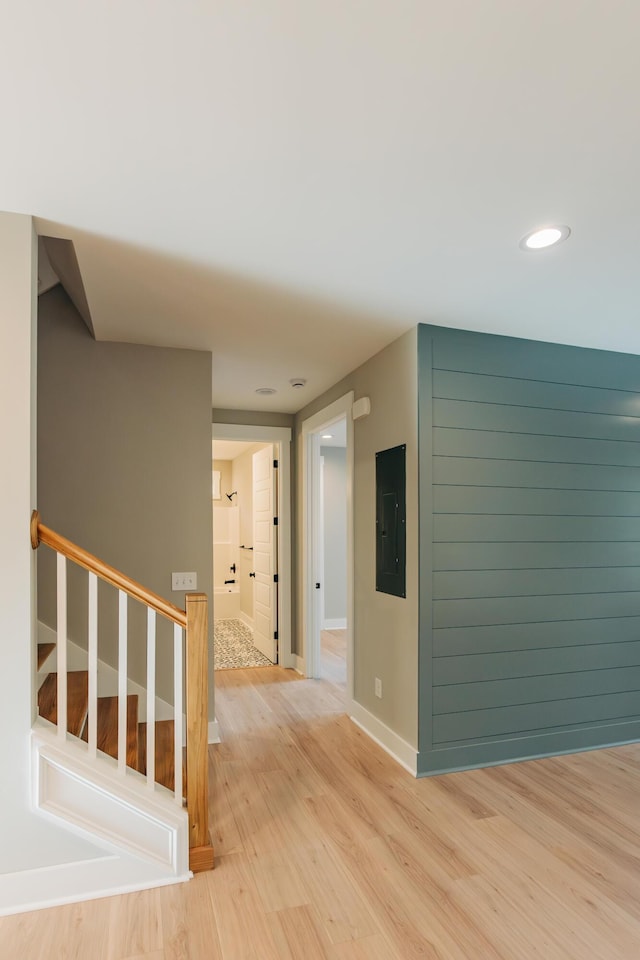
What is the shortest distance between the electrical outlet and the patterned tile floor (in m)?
2.17

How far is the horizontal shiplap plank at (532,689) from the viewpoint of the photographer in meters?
3.14

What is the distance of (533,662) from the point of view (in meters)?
3.33

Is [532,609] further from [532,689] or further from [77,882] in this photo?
[77,882]

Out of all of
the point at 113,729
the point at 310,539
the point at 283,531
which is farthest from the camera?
the point at 283,531

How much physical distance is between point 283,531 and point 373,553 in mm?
1881

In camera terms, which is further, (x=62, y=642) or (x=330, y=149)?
(x=62, y=642)

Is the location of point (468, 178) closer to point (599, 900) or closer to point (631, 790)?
point (599, 900)

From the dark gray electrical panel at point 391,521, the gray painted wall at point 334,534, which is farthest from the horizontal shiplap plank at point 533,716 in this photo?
the gray painted wall at point 334,534

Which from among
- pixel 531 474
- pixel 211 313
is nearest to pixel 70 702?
pixel 211 313

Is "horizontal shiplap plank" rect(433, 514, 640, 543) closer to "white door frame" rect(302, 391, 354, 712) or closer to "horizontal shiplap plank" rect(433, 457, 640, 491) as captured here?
"horizontal shiplap plank" rect(433, 457, 640, 491)

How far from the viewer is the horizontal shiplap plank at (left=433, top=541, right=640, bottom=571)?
3.18m

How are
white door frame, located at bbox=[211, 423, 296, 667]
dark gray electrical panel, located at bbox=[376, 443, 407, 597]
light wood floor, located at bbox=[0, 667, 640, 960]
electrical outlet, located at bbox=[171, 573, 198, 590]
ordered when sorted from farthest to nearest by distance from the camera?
white door frame, located at bbox=[211, 423, 296, 667] < electrical outlet, located at bbox=[171, 573, 198, 590] < dark gray electrical panel, located at bbox=[376, 443, 407, 597] < light wood floor, located at bbox=[0, 667, 640, 960]

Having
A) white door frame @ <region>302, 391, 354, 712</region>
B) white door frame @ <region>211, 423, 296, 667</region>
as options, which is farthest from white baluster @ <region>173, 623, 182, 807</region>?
white door frame @ <region>211, 423, 296, 667</region>

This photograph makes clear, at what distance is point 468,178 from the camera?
1.81 m
